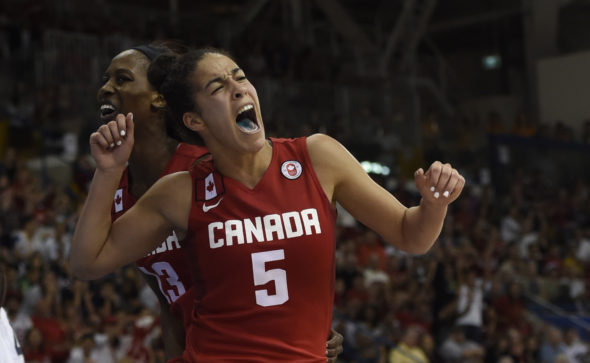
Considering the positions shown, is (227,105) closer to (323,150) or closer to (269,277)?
(323,150)

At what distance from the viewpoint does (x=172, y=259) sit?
3.22 m

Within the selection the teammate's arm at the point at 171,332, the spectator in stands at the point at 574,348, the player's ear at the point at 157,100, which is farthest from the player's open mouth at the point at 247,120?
the spectator in stands at the point at 574,348

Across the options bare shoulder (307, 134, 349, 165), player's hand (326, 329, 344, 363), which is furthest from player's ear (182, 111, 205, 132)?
player's hand (326, 329, 344, 363)

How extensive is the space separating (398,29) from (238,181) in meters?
16.9

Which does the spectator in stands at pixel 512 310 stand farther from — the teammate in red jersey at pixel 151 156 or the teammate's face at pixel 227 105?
the teammate's face at pixel 227 105

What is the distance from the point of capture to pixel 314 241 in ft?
8.30

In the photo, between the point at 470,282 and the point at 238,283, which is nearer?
the point at 238,283

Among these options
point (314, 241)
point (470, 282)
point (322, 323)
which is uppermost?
point (314, 241)

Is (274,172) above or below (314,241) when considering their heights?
above

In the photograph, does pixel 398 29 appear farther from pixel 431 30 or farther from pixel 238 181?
pixel 238 181

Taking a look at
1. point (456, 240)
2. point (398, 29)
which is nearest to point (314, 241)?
point (456, 240)

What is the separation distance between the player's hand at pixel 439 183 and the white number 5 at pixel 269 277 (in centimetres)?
46

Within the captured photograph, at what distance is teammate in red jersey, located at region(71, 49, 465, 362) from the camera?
251cm

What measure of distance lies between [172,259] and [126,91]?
686 millimetres
